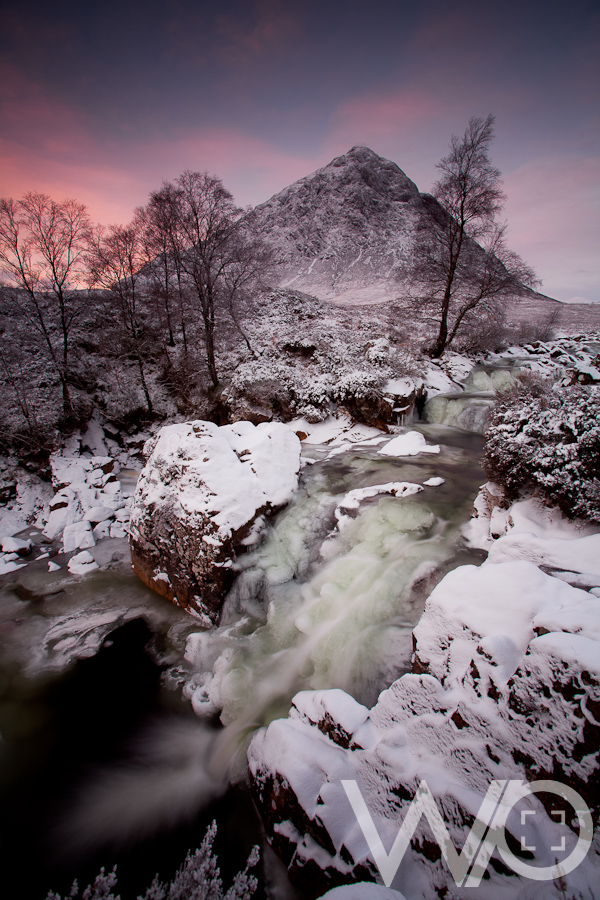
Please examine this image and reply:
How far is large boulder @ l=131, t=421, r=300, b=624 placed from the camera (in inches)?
248

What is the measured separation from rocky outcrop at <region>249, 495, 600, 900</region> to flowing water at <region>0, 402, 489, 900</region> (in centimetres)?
106

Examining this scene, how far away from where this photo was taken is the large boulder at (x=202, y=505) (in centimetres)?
630

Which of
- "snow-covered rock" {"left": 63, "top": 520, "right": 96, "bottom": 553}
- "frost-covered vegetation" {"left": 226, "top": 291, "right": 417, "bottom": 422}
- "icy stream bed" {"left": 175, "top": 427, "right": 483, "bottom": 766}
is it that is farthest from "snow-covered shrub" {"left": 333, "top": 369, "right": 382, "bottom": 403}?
"snow-covered rock" {"left": 63, "top": 520, "right": 96, "bottom": 553}

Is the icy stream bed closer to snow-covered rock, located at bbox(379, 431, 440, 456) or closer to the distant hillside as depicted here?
snow-covered rock, located at bbox(379, 431, 440, 456)

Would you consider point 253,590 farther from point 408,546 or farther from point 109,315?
point 109,315

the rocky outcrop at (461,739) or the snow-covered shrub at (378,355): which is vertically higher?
the snow-covered shrub at (378,355)

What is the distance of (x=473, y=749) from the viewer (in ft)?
8.36

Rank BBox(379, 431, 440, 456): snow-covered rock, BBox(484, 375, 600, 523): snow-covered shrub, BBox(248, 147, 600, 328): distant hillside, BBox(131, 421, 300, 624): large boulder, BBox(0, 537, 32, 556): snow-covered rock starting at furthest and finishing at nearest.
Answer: BBox(248, 147, 600, 328): distant hillside → BBox(379, 431, 440, 456): snow-covered rock → BBox(0, 537, 32, 556): snow-covered rock → BBox(131, 421, 300, 624): large boulder → BBox(484, 375, 600, 523): snow-covered shrub

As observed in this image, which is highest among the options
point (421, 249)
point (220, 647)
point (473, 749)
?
point (421, 249)

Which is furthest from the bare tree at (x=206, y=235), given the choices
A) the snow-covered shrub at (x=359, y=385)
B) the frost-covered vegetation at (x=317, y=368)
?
the snow-covered shrub at (x=359, y=385)

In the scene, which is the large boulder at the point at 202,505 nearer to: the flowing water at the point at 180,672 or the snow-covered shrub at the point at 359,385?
the flowing water at the point at 180,672

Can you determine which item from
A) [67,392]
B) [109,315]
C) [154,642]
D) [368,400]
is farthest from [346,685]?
[109,315]

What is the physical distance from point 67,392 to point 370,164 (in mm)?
84185

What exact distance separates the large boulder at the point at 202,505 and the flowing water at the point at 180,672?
1.51 ft
